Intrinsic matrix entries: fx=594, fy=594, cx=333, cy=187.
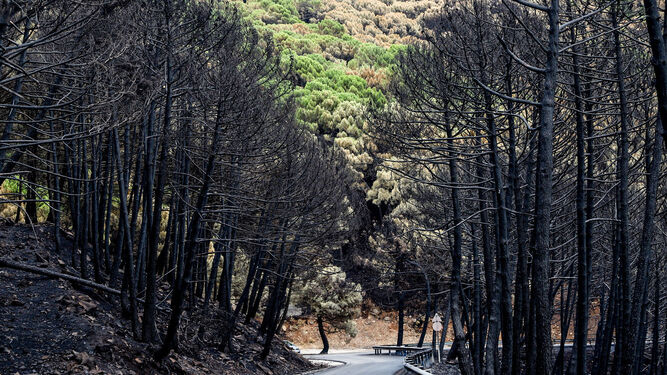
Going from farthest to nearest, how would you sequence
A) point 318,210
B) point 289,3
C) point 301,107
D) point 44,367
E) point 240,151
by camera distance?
point 289,3 → point 301,107 → point 318,210 → point 240,151 → point 44,367

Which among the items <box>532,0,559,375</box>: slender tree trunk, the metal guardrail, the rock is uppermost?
<box>532,0,559,375</box>: slender tree trunk

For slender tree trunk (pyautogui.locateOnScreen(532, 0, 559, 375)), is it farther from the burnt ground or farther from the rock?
the rock

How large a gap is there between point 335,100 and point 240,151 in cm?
5000

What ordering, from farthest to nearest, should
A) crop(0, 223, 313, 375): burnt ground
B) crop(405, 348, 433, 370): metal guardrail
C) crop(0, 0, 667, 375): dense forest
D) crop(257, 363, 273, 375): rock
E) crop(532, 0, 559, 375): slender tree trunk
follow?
crop(405, 348, 433, 370): metal guardrail → crop(257, 363, 273, 375): rock → crop(0, 223, 313, 375): burnt ground → crop(0, 0, 667, 375): dense forest → crop(532, 0, 559, 375): slender tree trunk

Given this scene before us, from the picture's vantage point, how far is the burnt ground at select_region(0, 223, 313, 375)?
36.2 ft

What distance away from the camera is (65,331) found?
12.3 metres

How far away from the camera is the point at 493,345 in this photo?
1305 cm

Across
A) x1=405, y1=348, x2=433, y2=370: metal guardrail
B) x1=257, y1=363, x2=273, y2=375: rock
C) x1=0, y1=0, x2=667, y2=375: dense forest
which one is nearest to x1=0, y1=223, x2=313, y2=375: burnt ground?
x1=0, y1=0, x2=667, y2=375: dense forest

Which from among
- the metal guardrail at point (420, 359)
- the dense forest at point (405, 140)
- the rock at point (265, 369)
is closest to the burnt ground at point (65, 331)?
the dense forest at point (405, 140)

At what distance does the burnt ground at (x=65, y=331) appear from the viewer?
434 inches

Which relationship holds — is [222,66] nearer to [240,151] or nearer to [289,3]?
[240,151]

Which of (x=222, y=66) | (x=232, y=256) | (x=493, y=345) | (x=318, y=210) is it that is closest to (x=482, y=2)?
(x=222, y=66)

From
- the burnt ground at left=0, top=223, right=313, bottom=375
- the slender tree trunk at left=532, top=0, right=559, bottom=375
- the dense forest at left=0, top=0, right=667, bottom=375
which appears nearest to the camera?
the slender tree trunk at left=532, top=0, right=559, bottom=375

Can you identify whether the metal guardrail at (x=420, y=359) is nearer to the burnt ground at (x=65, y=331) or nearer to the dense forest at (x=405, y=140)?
the dense forest at (x=405, y=140)
